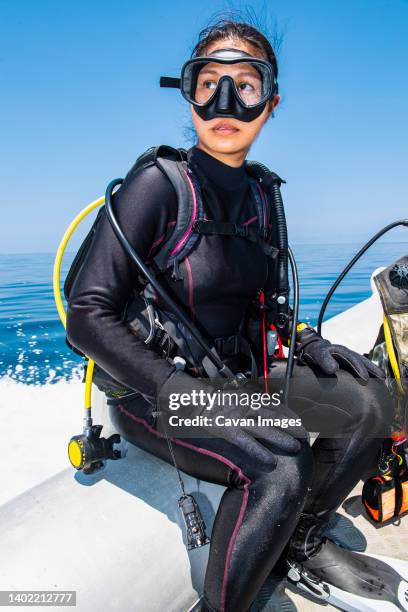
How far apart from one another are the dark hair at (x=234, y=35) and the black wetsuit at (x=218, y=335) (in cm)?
41

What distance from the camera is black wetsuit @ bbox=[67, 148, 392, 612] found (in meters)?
1.17

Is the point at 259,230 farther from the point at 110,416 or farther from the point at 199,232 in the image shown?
the point at 110,416

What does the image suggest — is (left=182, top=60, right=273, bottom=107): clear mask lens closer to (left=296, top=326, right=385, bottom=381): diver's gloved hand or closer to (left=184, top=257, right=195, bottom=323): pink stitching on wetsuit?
(left=184, top=257, right=195, bottom=323): pink stitching on wetsuit

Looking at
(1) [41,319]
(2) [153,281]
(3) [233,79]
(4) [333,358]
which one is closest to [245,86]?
(3) [233,79]

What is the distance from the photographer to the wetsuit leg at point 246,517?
1149 millimetres

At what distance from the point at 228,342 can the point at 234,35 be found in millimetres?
1111

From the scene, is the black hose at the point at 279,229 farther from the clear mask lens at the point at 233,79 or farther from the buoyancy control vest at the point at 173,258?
the clear mask lens at the point at 233,79

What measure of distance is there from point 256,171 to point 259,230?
302mm

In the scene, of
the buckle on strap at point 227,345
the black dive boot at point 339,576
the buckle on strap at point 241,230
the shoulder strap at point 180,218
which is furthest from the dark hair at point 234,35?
the black dive boot at point 339,576

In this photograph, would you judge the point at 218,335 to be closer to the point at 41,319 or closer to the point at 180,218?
the point at 180,218

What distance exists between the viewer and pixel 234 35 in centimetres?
154

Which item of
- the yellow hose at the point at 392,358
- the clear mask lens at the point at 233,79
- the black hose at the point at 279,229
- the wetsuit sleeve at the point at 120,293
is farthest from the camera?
the yellow hose at the point at 392,358

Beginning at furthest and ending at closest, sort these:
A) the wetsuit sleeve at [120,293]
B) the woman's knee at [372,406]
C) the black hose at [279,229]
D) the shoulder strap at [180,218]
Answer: the black hose at [279,229] → the woman's knee at [372,406] → the shoulder strap at [180,218] → the wetsuit sleeve at [120,293]

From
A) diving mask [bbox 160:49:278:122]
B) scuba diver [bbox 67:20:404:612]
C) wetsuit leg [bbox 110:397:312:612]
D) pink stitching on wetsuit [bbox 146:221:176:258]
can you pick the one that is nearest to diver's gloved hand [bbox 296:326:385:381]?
scuba diver [bbox 67:20:404:612]
